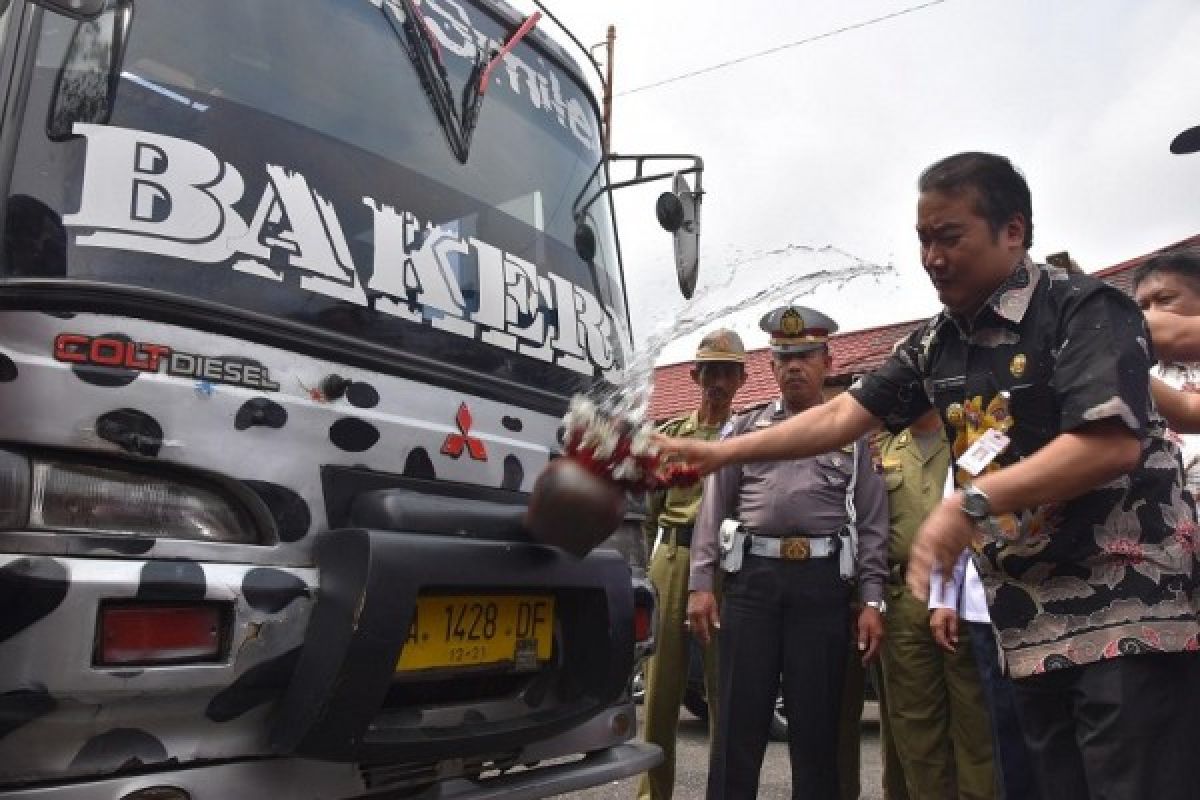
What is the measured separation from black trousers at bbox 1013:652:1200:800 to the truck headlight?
178 cm

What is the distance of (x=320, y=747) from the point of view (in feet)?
6.69

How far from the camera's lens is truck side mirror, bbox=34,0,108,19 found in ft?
6.05

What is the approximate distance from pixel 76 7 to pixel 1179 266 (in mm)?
2708

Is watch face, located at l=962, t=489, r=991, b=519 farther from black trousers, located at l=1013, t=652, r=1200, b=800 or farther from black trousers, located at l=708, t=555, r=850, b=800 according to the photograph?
black trousers, located at l=708, t=555, r=850, b=800

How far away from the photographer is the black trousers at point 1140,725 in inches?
77.3

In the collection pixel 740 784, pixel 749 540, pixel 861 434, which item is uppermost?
pixel 861 434

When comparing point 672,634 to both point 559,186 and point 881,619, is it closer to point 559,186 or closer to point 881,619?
point 881,619

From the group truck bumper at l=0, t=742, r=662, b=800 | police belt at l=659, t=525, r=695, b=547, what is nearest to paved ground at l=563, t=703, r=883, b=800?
police belt at l=659, t=525, r=695, b=547

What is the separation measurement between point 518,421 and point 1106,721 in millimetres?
1584

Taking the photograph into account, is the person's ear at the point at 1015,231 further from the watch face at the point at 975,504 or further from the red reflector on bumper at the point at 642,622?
the red reflector on bumper at the point at 642,622

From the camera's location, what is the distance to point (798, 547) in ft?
11.7

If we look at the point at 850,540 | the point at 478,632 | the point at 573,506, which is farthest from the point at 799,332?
the point at 478,632

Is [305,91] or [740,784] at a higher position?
[305,91]

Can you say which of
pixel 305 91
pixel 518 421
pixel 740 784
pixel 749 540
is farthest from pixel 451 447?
pixel 740 784
